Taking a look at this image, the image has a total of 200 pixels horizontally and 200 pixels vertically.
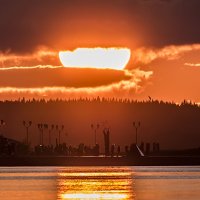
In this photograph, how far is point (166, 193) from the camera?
124 meters

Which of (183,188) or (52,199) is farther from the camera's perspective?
(183,188)

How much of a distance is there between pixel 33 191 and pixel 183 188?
17945 millimetres

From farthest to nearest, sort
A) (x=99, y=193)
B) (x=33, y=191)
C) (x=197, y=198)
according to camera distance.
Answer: (x=33, y=191) → (x=99, y=193) → (x=197, y=198)

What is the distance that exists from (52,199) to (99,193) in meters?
10.6

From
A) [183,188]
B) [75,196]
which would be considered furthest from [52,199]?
[183,188]

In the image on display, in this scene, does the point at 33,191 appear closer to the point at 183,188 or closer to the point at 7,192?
the point at 7,192

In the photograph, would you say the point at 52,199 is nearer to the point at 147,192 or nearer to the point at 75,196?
the point at 75,196

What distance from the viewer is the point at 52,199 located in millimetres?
113375

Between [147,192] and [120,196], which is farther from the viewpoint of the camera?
[147,192]

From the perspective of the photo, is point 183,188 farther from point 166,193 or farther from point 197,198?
point 197,198

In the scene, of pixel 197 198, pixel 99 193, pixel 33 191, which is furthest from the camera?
pixel 33 191

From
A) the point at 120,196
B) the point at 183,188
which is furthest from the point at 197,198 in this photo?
the point at 183,188

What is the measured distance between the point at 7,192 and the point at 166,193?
1841 cm

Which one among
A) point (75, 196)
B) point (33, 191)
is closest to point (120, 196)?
point (75, 196)
